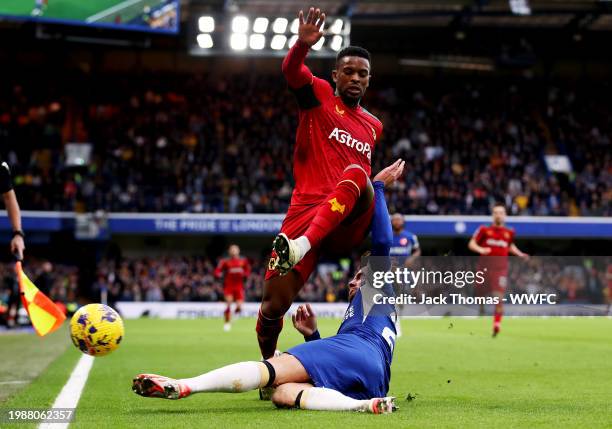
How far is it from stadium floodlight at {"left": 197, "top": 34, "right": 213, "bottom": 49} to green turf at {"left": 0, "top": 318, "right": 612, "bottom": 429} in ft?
45.7

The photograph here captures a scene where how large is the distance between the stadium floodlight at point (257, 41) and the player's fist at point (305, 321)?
75.1ft

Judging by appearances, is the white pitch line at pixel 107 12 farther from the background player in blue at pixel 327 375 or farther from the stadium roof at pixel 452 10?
the background player in blue at pixel 327 375

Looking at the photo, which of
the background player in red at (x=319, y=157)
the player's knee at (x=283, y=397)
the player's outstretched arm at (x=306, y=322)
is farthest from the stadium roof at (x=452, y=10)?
the player's knee at (x=283, y=397)

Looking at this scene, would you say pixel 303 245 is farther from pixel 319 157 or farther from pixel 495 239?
pixel 495 239

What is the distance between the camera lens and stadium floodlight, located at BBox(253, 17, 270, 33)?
2870 cm

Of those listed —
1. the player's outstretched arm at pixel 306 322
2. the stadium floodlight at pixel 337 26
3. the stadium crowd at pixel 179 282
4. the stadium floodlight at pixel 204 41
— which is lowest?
the stadium crowd at pixel 179 282

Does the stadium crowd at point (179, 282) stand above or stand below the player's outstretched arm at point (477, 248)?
below

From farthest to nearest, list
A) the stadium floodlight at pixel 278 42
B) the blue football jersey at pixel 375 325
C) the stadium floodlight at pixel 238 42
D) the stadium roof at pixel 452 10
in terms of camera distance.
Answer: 1. the stadium roof at pixel 452 10
2. the stadium floodlight at pixel 238 42
3. the stadium floodlight at pixel 278 42
4. the blue football jersey at pixel 375 325

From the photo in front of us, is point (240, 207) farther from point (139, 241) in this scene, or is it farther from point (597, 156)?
point (597, 156)

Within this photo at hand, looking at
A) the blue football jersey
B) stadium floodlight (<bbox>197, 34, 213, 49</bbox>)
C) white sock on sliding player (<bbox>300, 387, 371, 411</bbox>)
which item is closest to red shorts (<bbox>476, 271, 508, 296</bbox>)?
the blue football jersey

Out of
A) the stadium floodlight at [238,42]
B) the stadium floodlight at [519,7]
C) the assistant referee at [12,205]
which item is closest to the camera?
the assistant referee at [12,205]

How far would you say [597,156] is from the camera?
4041 cm

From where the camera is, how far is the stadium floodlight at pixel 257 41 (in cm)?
2897

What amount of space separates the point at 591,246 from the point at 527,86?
858 centimetres
